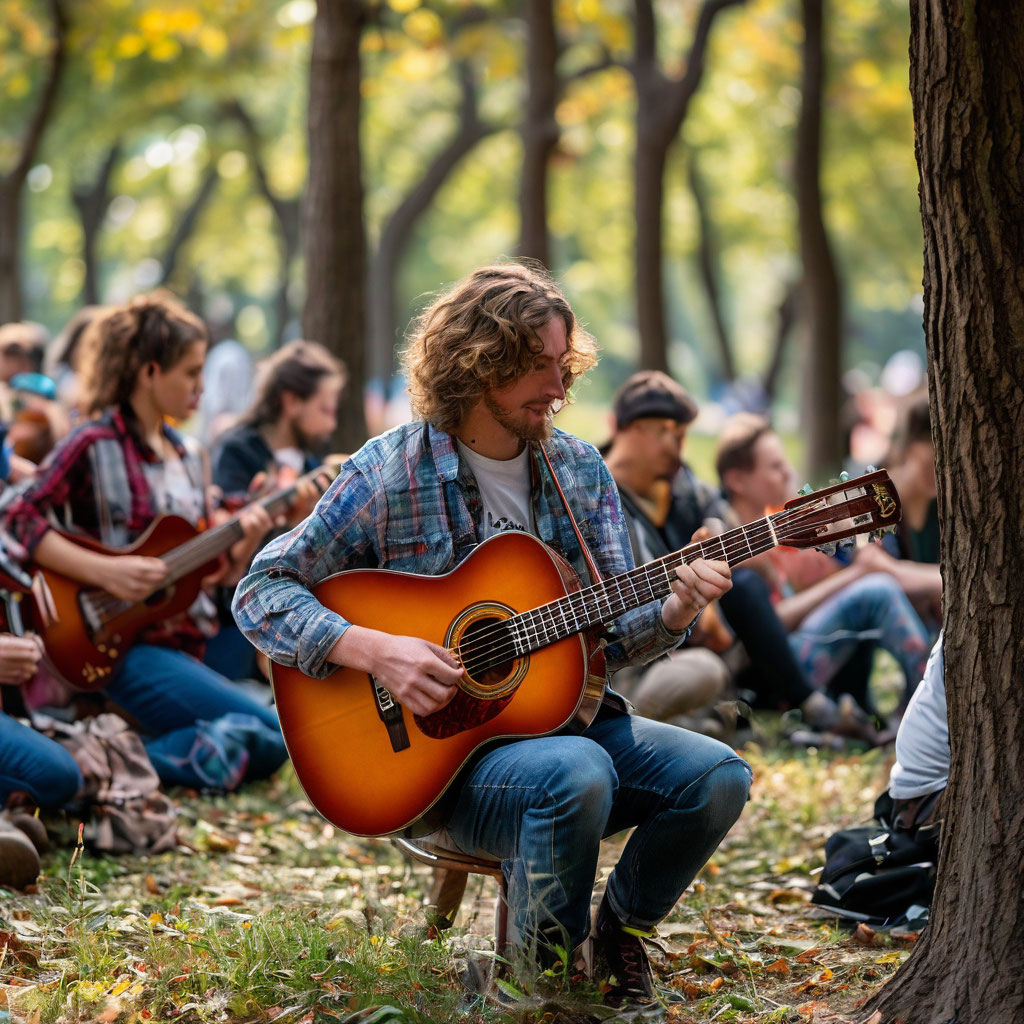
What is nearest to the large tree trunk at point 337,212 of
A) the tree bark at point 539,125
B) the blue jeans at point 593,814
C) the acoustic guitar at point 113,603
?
the acoustic guitar at point 113,603

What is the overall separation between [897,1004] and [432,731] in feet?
4.09

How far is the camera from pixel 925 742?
4.17 metres

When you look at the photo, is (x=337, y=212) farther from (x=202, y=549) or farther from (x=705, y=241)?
(x=705, y=241)

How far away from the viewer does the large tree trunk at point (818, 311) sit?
43.0 ft

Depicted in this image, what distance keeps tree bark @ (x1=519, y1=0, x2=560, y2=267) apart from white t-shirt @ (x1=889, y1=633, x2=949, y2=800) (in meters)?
7.41

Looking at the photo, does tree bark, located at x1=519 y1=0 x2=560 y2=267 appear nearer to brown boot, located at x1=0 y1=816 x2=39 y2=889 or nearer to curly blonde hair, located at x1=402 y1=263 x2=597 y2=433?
curly blonde hair, located at x1=402 y1=263 x2=597 y2=433

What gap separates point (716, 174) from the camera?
2481cm

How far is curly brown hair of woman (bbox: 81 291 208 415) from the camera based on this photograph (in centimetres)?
593

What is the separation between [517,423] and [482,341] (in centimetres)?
24

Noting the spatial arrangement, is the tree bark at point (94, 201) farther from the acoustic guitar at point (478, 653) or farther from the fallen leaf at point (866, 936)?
the fallen leaf at point (866, 936)

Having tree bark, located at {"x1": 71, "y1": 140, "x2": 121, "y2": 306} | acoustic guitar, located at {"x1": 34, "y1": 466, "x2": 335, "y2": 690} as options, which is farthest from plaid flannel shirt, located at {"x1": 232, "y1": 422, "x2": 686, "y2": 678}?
tree bark, located at {"x1": 71, "y1": 140, "x2": 121, "y2": 306}

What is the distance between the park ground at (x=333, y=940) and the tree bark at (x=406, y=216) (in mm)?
16160

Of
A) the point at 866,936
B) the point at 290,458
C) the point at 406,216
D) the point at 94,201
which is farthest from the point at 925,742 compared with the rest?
the point at 94,201

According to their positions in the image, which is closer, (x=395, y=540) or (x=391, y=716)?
(x=391, y=716)
